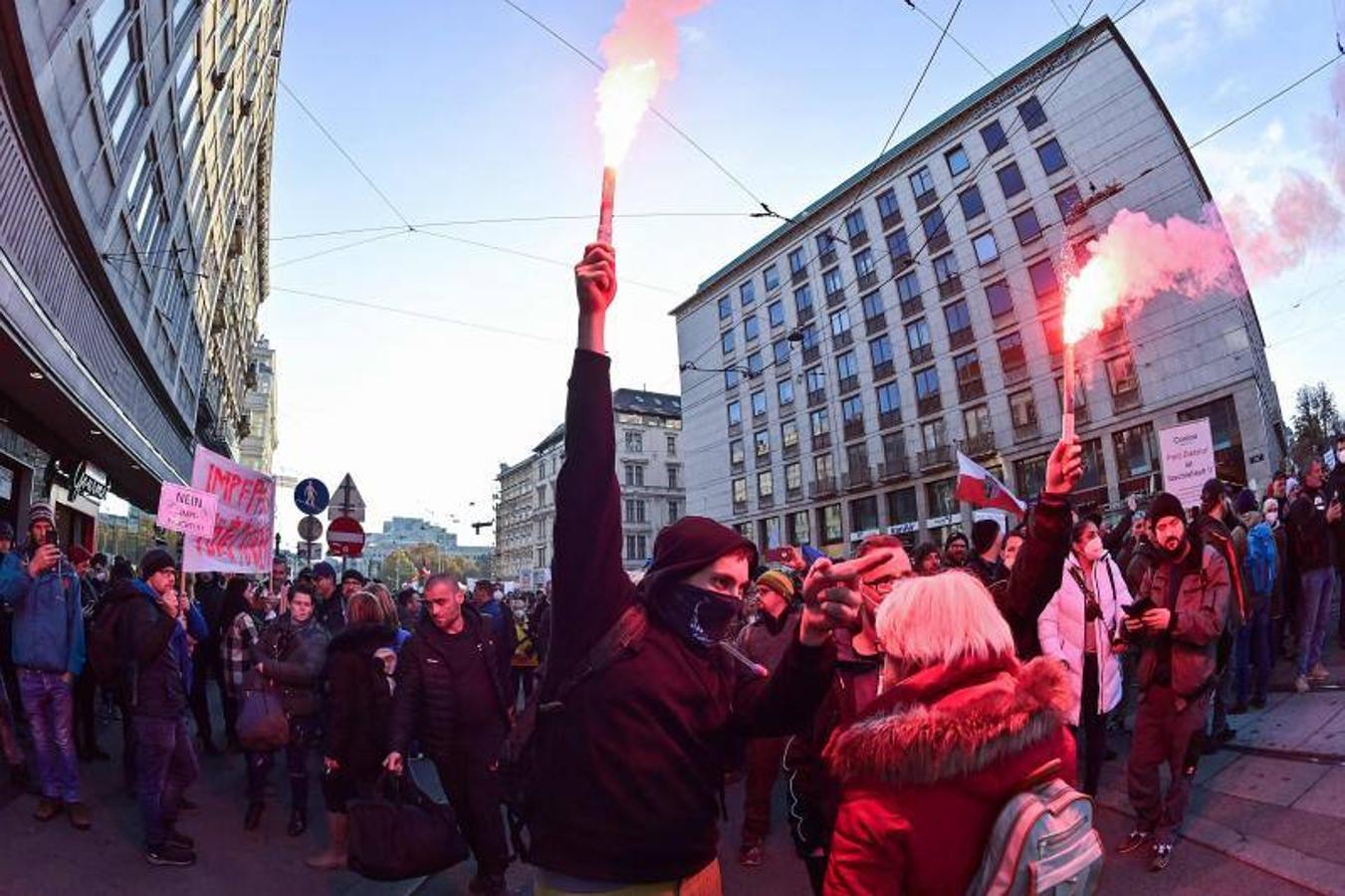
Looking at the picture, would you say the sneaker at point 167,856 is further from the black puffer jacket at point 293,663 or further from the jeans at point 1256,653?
the jeans at point 1256,653

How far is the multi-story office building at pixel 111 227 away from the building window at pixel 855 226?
1185 inches

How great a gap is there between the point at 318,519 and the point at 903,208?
35.8m

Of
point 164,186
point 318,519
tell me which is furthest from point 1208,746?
point 164,186

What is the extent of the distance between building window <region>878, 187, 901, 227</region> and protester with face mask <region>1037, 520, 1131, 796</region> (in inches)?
1514

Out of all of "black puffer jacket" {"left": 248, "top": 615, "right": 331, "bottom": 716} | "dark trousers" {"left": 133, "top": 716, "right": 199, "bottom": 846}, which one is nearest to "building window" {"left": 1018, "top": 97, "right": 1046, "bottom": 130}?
"black puffer jacket" {"left": 248, "top": 615, "right": 331, "bottom": 716}

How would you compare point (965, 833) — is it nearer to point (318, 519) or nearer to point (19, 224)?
point (19, 224)

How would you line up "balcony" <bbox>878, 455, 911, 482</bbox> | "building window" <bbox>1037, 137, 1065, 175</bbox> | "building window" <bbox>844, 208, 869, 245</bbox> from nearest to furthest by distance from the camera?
"building window" <bbox>1037, 137, 1065, 175</bbox> < "balcony" <bbox>878, 455, 911, 482</bbox> < "building window" <bbox>844, 208, 869, 245</bbox>

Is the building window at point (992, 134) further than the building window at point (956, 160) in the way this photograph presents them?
No

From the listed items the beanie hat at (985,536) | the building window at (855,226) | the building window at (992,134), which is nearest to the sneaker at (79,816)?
the beanie hat at (985,536)

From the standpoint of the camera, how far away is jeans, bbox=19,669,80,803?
5.90 metres

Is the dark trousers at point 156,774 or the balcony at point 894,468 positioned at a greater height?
the balcony at point 894,468

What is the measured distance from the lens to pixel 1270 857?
4367 mm

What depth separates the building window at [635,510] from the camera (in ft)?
273

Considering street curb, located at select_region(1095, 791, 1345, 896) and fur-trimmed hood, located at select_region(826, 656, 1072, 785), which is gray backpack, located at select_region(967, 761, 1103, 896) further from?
street curb, located at select_region(1095, 791, 1345, 896)
